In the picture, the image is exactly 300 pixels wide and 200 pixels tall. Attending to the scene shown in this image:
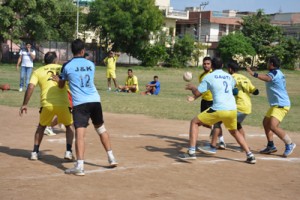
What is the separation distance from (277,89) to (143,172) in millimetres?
3570

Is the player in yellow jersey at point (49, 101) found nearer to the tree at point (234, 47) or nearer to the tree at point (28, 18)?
the tree at point (28, 18)

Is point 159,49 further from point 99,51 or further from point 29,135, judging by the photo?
point 29,135

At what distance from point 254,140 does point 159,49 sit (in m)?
42.3

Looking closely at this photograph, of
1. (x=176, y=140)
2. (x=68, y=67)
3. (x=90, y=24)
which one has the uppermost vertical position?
(x=90, y=24)

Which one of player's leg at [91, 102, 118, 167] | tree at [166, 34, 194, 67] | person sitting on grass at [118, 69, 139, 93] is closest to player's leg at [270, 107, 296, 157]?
player's leg at [91, 102, 118, 167]

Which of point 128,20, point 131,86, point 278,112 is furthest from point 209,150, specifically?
point 128,20

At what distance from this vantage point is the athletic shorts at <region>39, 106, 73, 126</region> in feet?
24.8

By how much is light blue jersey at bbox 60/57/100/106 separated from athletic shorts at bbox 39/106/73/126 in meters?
0.84

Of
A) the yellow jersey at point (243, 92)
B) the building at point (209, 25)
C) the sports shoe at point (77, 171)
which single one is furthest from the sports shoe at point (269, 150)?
the building at point (209, 25)

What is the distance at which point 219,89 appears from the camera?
7766 mm

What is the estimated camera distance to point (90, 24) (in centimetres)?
5438

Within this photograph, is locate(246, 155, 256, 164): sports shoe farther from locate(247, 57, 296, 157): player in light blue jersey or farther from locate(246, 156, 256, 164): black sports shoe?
locate(247, 57, 296, 157): player in light blue jersey

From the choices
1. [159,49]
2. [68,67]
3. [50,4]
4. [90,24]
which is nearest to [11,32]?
[50,4]

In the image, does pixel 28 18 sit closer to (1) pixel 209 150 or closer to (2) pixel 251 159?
(1) pixel 209 150
